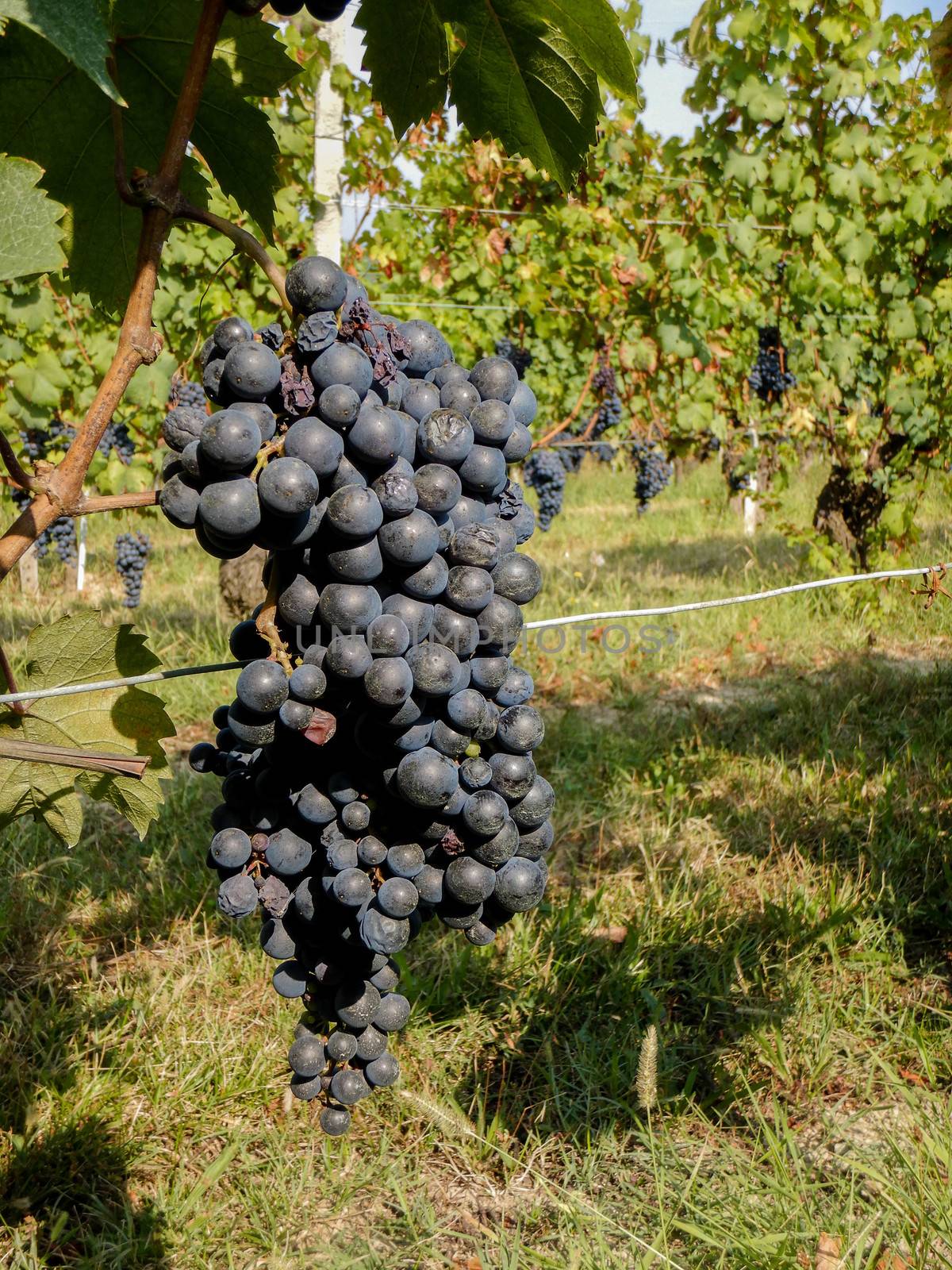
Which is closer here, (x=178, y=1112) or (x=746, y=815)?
(x=178, y=1112)

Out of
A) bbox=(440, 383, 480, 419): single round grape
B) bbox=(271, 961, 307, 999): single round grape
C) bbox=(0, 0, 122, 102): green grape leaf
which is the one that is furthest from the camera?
bbox=(271, 961, 307, 999): single round grape

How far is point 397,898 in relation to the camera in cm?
102

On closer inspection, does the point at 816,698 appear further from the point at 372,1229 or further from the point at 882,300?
the point at 372,1229

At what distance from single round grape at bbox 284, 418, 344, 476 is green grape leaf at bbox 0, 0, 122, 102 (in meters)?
0.27

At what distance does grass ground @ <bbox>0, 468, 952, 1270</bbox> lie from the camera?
1659 millimetres

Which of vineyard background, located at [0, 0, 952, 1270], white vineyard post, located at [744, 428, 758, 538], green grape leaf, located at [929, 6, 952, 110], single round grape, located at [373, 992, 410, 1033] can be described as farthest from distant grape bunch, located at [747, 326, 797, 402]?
single round grape, located at [373, 992, 410, 1033]

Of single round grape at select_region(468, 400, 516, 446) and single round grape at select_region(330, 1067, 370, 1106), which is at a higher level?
Result: single round grape at select_region(468, 400, 516, 446)

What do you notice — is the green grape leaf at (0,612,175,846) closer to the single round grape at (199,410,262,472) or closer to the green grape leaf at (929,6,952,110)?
the single round grape at (199,410,262,472)

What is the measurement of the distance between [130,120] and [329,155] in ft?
8.57

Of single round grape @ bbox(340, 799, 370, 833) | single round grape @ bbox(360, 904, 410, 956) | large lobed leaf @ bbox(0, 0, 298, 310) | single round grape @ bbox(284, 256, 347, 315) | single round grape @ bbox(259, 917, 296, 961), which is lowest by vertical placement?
single round grape @ bbox(259, 917, 296, 961)

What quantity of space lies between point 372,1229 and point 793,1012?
1012 mm

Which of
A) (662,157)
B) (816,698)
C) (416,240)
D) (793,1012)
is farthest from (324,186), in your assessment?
(416,240)

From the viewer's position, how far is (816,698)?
3.97m

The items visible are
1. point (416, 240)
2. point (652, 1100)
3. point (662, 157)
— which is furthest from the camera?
point (416, 240)
